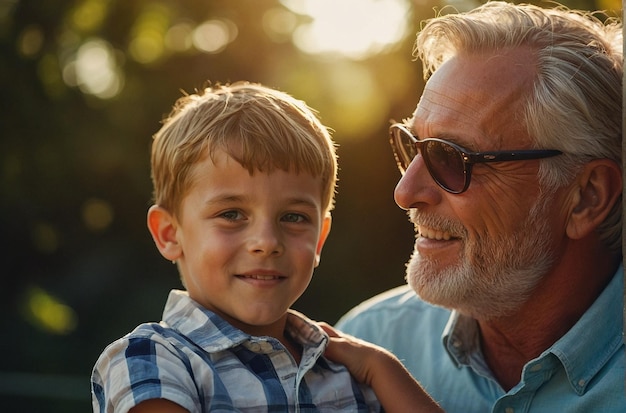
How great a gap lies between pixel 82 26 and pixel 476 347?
3530mm

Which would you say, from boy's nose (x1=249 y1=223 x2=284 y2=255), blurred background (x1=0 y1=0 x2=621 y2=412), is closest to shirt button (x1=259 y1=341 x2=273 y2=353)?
boy's nose (x1=249 y1=223 x2=284 y2=255)

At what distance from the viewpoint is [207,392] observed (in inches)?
95.3

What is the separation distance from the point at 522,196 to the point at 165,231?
44.4 inches

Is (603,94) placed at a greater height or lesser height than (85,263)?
greater

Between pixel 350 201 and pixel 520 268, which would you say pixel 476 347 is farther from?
pixel 350 201

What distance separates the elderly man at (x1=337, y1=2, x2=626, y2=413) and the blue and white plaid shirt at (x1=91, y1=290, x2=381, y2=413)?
0.54m

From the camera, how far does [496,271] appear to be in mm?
3070

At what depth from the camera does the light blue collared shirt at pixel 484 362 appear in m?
2.88

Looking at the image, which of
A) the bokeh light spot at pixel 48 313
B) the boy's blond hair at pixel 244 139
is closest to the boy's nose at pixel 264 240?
the boy's blond hair at pixel 244 139

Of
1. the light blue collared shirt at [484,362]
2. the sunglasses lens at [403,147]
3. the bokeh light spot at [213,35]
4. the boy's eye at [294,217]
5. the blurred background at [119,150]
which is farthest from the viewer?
the bokeh light spot at [213,35]

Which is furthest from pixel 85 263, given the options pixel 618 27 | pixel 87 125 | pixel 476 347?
pixel 618 27

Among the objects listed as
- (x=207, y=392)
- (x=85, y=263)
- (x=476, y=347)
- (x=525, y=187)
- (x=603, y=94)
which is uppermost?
(x=603, y=94)

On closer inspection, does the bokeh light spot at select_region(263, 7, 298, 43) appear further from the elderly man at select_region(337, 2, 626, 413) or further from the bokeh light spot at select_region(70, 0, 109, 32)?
the elderly man at select_region(337, 2, 626, 413)

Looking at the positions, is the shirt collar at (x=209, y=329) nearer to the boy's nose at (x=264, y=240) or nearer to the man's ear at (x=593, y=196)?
the boy's nose at (x=264, y=240)
